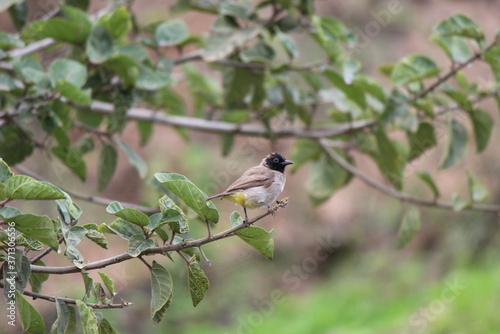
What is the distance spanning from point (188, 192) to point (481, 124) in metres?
2.25

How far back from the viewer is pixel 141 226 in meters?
1.81

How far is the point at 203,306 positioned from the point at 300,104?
12.2 feet

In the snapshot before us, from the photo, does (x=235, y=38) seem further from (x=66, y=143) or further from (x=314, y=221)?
(x=314, y=221)

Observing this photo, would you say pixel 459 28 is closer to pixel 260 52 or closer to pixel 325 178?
pixel 260 52

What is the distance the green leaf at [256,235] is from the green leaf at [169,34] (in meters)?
2.15

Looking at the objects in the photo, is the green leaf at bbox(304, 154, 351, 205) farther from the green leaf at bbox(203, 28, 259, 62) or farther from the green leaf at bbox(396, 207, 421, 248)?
the green leaf at bbox(203, 28, 259, 62)

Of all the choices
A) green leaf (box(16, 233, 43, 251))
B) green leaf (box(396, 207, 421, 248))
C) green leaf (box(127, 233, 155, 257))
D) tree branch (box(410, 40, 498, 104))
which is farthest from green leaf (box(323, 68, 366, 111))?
green leaf (box(16, 233, 43, 251))

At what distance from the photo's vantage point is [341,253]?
7484 millimetres

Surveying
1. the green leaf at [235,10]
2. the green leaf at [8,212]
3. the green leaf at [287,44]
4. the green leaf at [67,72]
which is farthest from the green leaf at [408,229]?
the green leaf at [8,212]

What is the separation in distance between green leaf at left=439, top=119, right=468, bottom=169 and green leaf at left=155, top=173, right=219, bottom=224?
2.04 m

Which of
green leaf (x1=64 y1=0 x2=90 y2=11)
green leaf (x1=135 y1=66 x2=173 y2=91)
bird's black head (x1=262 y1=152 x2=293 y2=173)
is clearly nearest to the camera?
bird's black head (x1=262 y1=152 x2=293 y2=173)

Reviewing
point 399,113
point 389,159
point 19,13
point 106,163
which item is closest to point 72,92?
point 106,163

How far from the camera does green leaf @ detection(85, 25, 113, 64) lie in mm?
3111

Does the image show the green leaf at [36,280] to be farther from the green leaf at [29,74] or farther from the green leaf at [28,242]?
the green leaf at [29,74]
